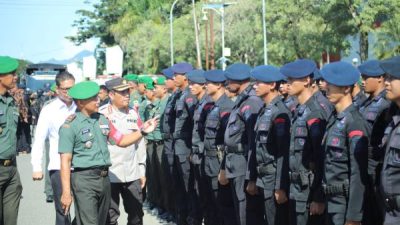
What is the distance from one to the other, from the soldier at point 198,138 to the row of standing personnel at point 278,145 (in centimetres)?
1

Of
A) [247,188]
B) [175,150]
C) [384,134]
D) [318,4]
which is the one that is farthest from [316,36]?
[384,134]

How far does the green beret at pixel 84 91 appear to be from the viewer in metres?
6.27

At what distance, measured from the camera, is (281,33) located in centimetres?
3009

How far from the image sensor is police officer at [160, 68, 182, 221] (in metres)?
9.31

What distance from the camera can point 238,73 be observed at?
285 inches

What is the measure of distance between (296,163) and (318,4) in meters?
20.1

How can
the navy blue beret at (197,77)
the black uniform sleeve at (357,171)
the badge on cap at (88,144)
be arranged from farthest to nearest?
the navy blue beret at (197,77) → the badge on cap at (88,144) → the black uniform sleeve at (357,171)

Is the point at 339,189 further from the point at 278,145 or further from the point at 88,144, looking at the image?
the point at 88,144

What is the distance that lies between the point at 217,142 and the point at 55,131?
6.08ft

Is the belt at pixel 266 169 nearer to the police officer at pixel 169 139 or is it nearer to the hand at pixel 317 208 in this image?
the hand at pixel 317 208

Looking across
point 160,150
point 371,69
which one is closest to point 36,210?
point 160,150

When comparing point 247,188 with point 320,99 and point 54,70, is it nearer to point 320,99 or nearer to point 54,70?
point 320,99

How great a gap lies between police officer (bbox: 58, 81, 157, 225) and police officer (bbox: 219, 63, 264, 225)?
53.7 inches

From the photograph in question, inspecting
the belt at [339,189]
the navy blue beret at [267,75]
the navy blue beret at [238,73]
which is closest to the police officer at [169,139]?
the navy blue beret at [238,73]
